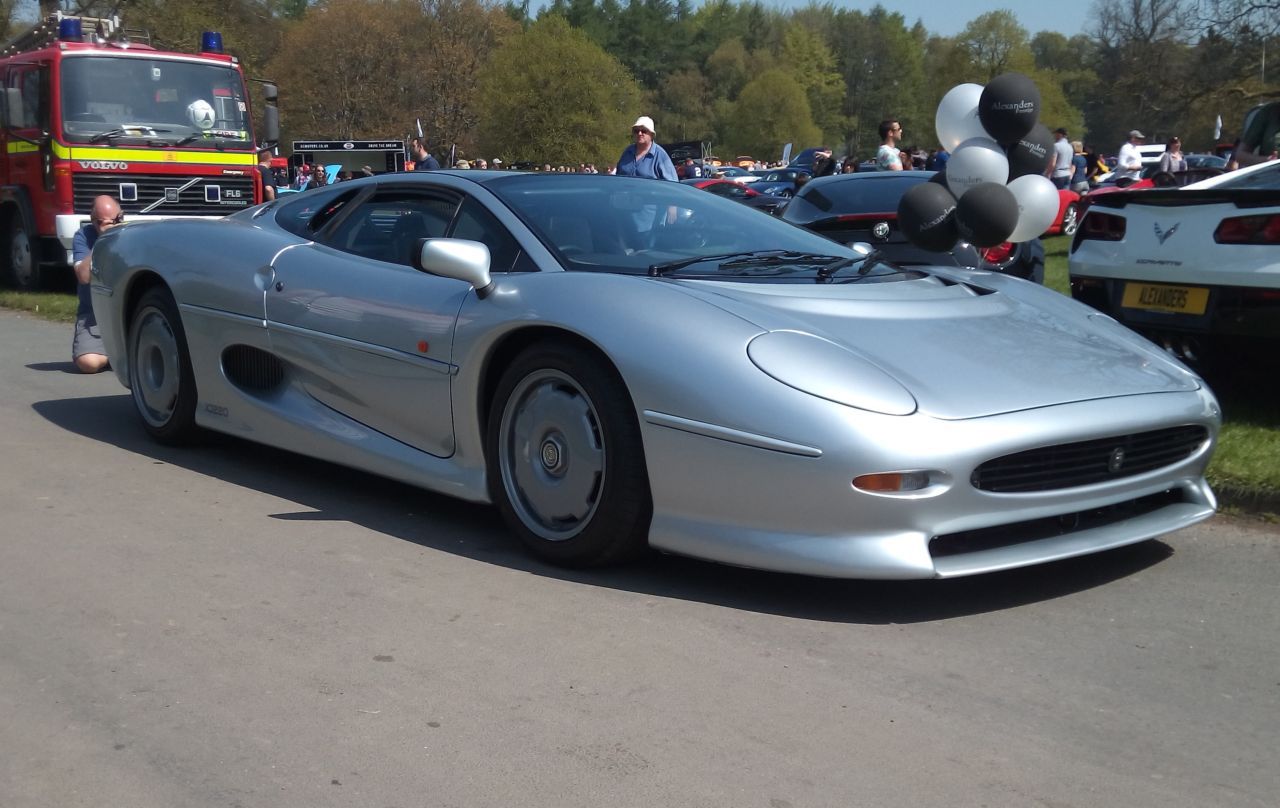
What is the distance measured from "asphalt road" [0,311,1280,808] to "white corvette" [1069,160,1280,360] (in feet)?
4.60

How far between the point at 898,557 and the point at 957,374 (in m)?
0.58

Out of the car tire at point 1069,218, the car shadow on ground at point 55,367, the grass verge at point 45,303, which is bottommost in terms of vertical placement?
the grass verge at point 45,303

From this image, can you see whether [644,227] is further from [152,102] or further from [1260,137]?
[1260,137]

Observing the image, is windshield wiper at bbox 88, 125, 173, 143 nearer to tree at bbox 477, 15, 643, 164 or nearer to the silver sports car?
the silver sports car

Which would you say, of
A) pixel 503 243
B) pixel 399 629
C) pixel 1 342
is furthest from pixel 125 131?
pixel 399 629

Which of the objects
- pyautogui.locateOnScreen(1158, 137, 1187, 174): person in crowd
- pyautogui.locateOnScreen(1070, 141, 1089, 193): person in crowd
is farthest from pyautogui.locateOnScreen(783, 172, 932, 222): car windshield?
pyautogui.locateOnScreen(1158, 137, 1187, 174): person in crowd

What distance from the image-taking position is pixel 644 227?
4723mm

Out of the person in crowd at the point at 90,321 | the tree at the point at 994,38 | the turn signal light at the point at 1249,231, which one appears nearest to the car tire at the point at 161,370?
the person in crowd at the point at 90,321

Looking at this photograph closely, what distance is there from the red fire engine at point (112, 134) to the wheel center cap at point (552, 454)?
9840 mm

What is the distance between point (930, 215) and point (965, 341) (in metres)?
3.26

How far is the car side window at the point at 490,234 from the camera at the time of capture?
4.52 metres

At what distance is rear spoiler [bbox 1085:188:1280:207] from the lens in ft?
19.0

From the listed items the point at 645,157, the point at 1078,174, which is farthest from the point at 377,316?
the point at 1078,174

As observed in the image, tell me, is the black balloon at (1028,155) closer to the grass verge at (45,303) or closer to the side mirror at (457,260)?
the side mirror at (457,260)
